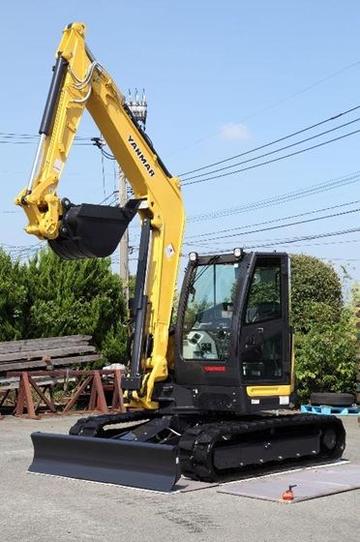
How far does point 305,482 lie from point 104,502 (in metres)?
2.37

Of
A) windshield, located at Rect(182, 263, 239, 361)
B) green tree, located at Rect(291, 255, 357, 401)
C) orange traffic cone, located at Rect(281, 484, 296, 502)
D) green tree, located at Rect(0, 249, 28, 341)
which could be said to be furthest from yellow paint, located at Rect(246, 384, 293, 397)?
green tree, located at Rect(0, 249, 28, 341)

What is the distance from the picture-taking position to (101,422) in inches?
386

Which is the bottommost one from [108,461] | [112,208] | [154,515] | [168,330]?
[154,515]

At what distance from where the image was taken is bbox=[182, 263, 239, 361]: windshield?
9.57 meters

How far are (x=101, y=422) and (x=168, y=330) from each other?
4.65ft

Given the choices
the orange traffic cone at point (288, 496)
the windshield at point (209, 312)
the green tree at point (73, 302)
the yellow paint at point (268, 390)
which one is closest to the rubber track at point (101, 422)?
the windshield at point (209, 312)

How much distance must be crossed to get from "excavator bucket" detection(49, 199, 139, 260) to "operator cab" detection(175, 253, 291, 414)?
138cm

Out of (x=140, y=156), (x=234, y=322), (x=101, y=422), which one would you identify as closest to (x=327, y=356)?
(x=234, y=322)

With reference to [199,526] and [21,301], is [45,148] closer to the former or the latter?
[199,526]

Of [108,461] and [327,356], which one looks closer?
[108,461]

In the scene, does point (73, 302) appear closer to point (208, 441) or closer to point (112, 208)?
point (112, 208)

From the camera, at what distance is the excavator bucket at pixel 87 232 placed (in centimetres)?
891

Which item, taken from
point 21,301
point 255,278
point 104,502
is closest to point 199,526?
point 104,502

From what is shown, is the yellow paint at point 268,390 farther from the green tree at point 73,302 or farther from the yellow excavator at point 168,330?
the green tree at point 73,302
